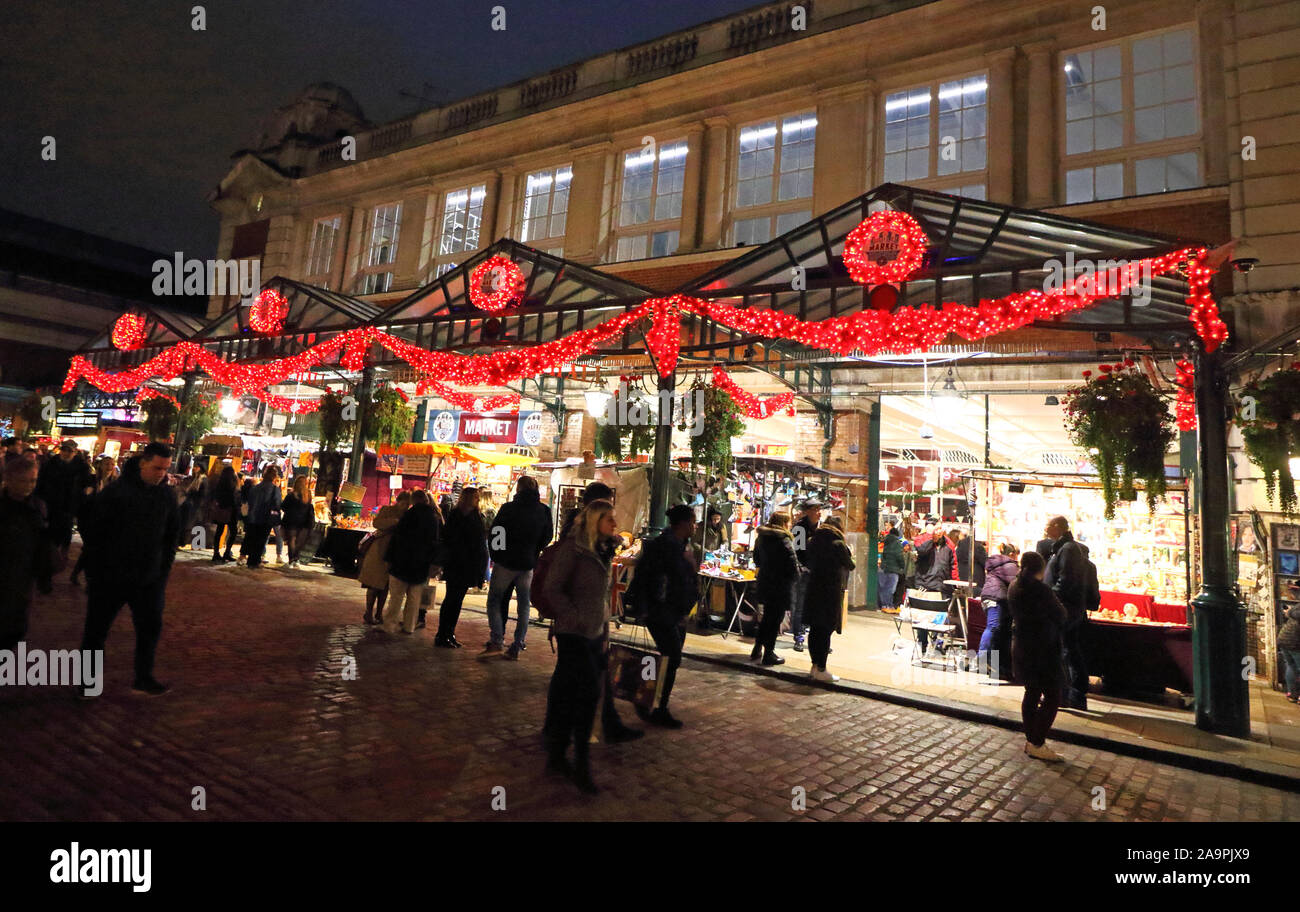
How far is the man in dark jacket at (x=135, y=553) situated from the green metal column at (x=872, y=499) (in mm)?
12306

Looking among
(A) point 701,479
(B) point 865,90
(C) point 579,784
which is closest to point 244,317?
(A) point 701,479

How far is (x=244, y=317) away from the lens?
53.7ft

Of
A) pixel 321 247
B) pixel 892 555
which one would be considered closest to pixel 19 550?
pixel 892 555

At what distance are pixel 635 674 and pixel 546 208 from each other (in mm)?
14675

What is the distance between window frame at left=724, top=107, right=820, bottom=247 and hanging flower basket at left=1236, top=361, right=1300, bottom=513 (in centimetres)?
877

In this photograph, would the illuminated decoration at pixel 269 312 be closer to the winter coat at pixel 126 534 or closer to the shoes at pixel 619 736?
the winter coat at pixel 126 534

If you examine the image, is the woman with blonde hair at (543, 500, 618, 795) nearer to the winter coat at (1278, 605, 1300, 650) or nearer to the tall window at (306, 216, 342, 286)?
the winter coat at (1278, 605, 1300, 650)

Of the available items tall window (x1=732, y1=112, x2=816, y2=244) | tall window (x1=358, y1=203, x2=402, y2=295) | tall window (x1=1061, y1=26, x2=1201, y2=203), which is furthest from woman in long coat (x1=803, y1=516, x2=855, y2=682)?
tall window (x1=358, y1=203, x2=402, y2=295)

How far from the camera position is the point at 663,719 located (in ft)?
19.4

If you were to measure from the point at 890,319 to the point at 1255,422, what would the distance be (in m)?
3.67

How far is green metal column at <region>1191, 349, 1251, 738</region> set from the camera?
6.75 metres

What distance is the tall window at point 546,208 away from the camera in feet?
56.3

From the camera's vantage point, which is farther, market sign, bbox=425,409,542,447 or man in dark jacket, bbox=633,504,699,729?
market sign, bbox=425,409,542,447

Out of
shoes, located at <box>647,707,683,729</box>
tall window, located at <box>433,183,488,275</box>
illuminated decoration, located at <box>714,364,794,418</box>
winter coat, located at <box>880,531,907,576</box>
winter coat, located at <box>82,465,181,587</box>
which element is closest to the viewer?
winter coat, located at <box>82,465,181,587</box>
